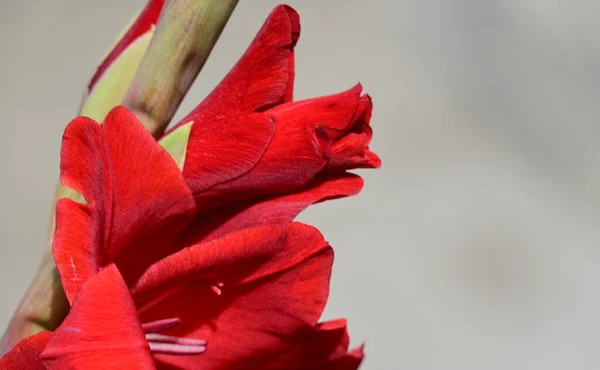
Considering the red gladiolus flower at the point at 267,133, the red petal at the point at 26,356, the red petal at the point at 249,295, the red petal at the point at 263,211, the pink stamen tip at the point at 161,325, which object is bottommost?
the red petal at the point at 26,356

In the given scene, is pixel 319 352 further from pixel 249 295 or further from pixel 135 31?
pixel 135 31

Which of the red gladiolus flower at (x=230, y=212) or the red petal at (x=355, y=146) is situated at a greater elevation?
the red petal at (x=355, y=146)

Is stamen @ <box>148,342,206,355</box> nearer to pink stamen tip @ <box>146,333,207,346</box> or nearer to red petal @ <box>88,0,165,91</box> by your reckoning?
pink stamen tip @ <box>146,333,207,346</box>

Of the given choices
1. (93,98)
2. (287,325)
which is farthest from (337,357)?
(93,98)

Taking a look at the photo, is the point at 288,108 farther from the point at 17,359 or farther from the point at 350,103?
the point at 17,359

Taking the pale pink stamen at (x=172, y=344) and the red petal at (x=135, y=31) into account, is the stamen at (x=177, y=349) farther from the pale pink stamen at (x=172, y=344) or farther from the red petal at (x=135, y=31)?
the red petal at (x=135, y=31)

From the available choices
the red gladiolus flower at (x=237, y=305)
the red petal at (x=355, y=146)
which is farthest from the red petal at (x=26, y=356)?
the red petal at (x=355, y=146)

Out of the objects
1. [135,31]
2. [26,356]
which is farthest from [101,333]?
[135,31]
